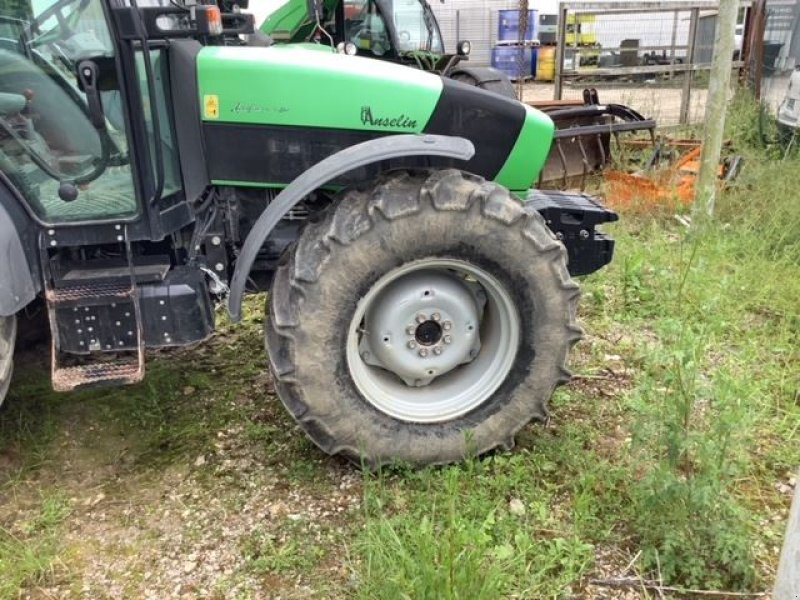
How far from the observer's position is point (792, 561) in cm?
198

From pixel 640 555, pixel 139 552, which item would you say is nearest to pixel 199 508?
pixel 139 552

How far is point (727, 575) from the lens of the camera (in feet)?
8.11

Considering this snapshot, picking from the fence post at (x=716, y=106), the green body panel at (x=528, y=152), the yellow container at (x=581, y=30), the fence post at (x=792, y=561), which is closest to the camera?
the fence post at (x=792, y=561)

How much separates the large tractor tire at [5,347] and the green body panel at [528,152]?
202cm

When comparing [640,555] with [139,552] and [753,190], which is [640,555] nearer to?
[139,552]

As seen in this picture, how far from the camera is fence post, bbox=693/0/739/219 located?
5.29 meters

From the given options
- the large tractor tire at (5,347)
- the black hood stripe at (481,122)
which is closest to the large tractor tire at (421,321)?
the black hood stripe at (481,122)

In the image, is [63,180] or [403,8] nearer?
[63,180]

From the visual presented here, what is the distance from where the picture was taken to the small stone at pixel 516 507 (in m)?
2.79

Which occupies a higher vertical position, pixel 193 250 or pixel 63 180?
pixel 63 180

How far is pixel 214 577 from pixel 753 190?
17.4 feet

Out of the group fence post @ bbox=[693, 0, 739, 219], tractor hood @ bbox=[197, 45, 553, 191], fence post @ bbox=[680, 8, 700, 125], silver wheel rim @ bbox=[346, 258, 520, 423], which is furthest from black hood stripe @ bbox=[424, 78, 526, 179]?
fence post @ bbox=[680, 8, 700, 125]

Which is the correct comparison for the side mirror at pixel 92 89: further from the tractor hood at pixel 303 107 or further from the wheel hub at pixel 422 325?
the wheel hub at pixel 422 325

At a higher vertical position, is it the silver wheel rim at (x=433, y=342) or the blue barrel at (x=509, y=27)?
the blue barrel at (x=509, y=27)
